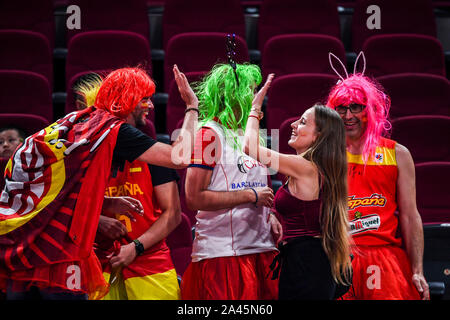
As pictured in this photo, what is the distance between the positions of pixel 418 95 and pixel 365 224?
1.56m

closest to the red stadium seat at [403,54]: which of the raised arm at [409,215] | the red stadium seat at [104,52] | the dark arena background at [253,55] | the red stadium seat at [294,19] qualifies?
the dark arena background at [253,55]

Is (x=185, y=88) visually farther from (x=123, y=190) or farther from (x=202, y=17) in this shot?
(x=202, y=17)

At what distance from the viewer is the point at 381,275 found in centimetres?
210

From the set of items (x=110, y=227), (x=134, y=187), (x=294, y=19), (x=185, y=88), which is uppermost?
(x=294, y=19)

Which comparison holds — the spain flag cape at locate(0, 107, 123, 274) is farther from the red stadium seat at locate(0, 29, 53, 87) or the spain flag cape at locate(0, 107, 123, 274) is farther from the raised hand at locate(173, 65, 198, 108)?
the red stadium seat at locate(0, 29, 53, 87)

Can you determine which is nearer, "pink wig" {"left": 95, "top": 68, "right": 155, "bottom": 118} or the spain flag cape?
the spain flag cape

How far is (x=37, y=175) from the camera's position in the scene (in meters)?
1.78

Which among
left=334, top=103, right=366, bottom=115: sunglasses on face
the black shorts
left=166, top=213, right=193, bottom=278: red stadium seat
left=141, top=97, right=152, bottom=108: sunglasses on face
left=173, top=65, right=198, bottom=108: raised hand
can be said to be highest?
left=173, top=65, right=198, bottom=108: raised hand

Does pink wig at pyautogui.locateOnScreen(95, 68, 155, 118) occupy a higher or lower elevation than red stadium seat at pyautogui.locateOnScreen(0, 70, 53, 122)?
higher

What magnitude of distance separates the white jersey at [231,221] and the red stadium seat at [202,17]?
7.04ft

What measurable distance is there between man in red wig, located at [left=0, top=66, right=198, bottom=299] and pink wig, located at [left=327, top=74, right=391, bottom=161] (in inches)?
31.9

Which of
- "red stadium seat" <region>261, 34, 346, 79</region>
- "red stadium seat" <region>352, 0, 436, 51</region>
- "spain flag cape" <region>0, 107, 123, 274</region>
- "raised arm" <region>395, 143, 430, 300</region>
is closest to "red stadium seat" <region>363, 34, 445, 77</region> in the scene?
"red stadium seat" <region>261, 34, 346, 79</region>

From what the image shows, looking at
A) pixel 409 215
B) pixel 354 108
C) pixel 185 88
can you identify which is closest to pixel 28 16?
pixel 185 88

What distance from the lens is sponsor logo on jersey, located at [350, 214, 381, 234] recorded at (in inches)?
85.0
